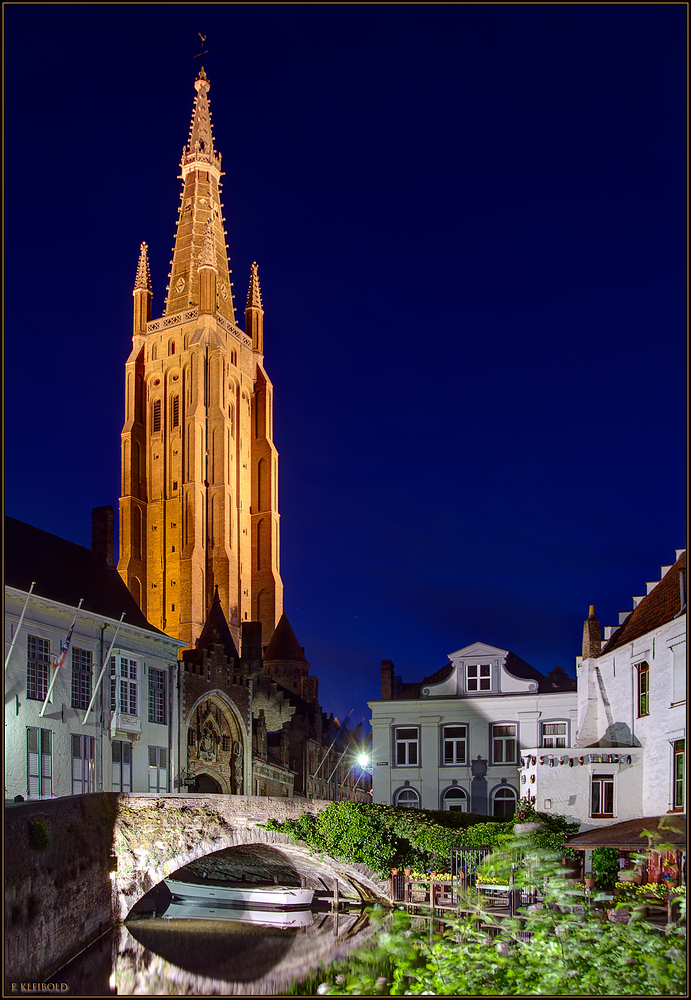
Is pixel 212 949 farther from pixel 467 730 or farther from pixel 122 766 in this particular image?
pixel 467 730

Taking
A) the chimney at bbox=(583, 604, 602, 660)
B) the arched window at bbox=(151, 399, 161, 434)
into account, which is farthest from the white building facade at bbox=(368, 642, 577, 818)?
the arched window at bbox=(151, 399, 161, 434)

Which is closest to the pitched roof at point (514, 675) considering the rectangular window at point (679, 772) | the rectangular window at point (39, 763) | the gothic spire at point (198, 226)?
the rectangular window at point (679, 772)

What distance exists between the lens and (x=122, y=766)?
38094 mm

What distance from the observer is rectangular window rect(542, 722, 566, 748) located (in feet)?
140

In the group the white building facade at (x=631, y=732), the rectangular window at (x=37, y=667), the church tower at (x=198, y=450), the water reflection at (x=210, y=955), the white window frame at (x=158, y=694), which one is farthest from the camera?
the church tower at (x=198, y=450)

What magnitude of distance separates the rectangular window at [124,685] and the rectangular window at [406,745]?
40.1 ft

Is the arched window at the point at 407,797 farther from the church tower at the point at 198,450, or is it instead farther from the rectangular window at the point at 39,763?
the church tower at the point at 198,450

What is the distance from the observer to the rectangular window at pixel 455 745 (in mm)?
44094

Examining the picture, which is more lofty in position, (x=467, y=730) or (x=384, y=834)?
(x=467, y=730)

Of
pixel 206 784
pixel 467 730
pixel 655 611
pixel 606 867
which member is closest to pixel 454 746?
pixel 467 730

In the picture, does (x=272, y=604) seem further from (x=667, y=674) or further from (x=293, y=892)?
(x=667, y=674)

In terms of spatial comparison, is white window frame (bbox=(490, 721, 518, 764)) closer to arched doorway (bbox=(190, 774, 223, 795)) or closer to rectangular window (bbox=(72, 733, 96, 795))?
arched doorway (bbox=(190, 774, 223, 795))

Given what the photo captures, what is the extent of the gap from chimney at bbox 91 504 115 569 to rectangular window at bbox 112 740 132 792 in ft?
32.0

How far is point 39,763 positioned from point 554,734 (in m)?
21.4
